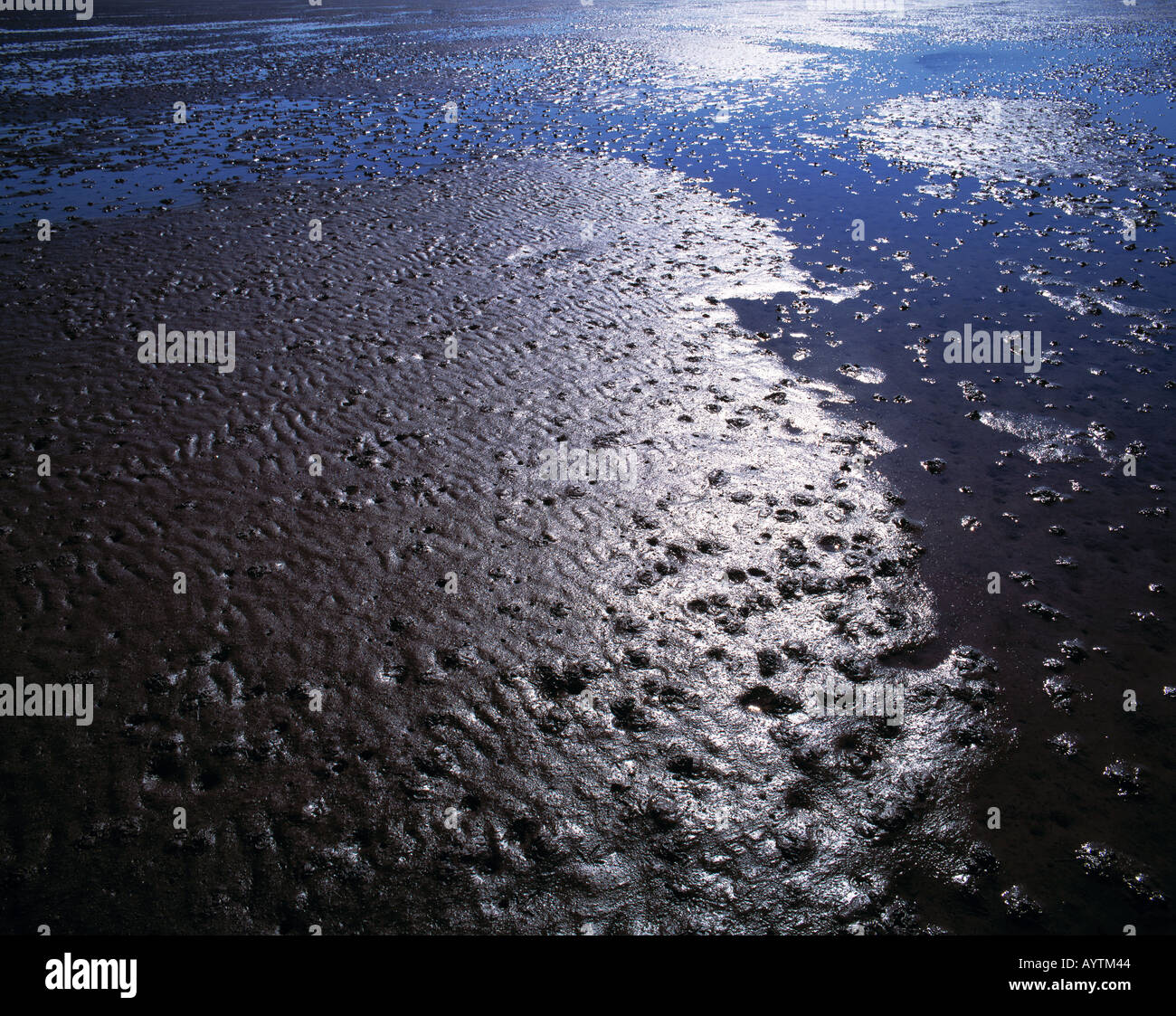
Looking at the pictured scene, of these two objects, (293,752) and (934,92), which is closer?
(293,752)

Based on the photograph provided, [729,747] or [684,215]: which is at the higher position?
[684,215]

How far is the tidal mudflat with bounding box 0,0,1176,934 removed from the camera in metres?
5.11

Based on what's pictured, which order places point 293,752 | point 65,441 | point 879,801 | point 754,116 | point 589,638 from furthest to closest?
point 754,116, point 65,441, point 589,638, point 293,752, point 879,801

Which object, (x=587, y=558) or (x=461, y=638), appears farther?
(x=587, y=558)

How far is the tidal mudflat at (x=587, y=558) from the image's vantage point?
201 inches

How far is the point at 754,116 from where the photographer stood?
26.7 metres

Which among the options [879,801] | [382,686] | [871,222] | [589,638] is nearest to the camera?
[879,801]

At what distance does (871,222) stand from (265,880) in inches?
713

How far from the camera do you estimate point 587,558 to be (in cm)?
772

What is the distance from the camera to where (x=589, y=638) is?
6797mm

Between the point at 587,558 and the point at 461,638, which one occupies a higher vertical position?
the point at 587,558

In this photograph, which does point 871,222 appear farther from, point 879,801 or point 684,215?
point 879,801
